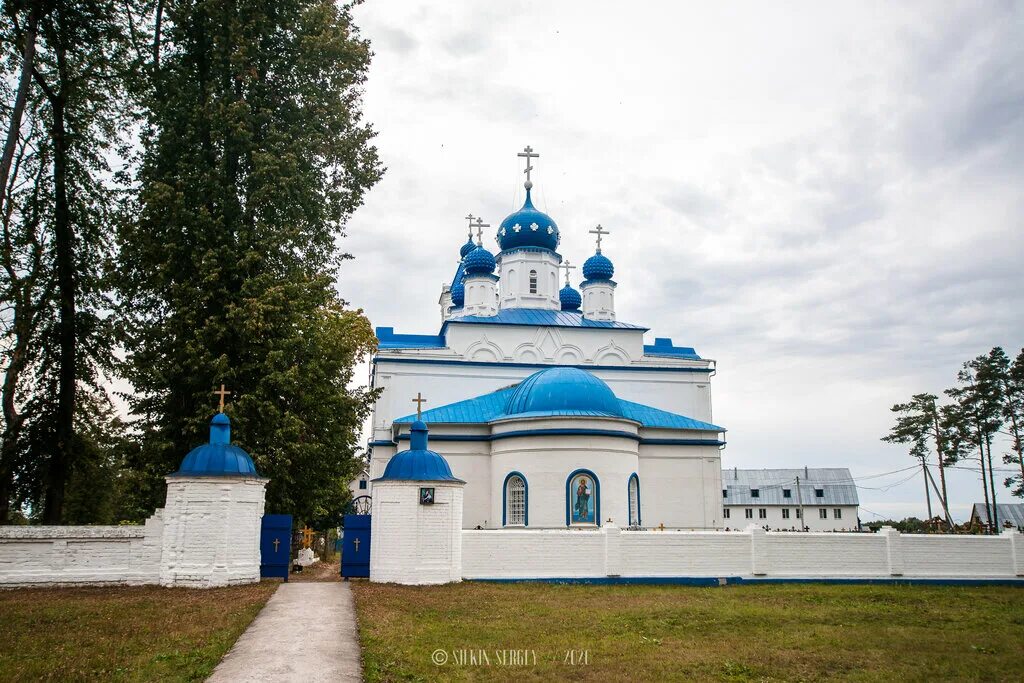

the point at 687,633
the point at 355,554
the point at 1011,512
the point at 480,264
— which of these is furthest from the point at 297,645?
the point at 1011,512

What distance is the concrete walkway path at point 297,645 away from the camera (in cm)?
735

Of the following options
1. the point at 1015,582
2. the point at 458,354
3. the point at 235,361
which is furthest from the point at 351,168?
the point at 1015,582

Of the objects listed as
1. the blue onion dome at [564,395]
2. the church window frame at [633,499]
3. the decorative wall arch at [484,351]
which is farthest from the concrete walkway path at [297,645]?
the decorative wall arch at [484,351]

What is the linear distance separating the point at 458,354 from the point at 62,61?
15827mm

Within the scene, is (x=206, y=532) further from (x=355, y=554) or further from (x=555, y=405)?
(x=555, y=405)

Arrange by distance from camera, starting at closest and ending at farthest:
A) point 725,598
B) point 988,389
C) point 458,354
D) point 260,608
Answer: point 260,608 → point 725,598 → point 458,354 → point 988,389

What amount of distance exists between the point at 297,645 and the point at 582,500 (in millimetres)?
13761

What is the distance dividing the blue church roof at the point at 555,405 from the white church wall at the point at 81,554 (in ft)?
37.0

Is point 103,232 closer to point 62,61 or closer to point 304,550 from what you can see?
point 62,61

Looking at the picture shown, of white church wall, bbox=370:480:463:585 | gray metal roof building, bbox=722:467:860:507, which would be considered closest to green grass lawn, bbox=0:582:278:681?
white church wall, bbox=370:480:463:585

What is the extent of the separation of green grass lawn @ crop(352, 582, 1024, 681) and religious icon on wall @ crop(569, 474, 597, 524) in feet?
21.5

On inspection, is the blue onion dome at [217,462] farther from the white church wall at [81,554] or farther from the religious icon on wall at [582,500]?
the religious icon on wall at [582,500]

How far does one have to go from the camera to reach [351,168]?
792 inches

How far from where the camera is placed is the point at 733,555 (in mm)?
16641
